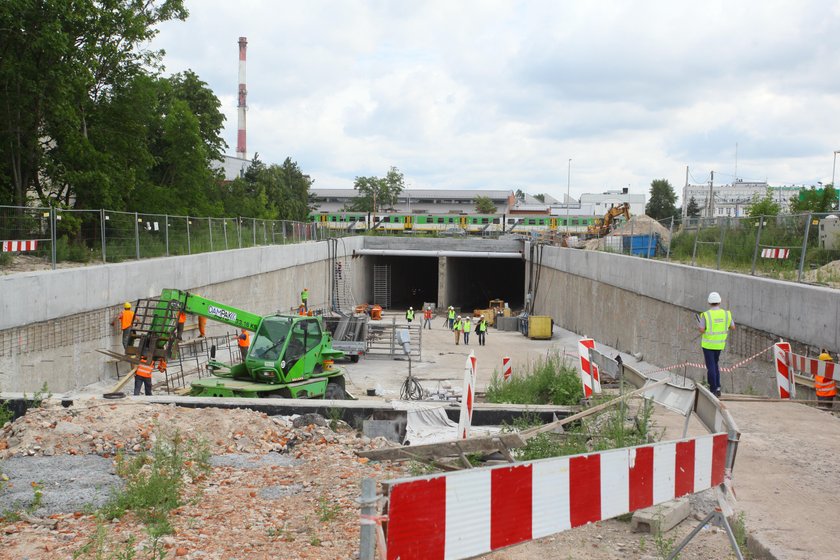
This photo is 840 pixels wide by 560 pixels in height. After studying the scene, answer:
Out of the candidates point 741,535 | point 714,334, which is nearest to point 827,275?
point 714,334

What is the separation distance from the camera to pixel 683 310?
20.2 metres

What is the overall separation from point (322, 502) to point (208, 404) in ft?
15.5

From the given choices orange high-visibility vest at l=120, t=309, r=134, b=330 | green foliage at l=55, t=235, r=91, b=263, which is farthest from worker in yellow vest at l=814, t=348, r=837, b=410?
green foliage at l=55, t=235, r=91, b=263

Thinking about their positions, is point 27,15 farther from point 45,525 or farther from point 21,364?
point 45,525

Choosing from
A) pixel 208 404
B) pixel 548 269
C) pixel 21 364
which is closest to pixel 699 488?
pixel 208 404

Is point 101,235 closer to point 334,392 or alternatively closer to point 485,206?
point 334,392

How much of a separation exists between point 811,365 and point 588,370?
454 cm

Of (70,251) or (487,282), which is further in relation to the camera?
(487,282)

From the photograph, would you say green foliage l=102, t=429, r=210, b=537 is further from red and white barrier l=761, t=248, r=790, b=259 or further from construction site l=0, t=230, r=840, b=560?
red and white barrier l=761, t=248, r=790, b=259

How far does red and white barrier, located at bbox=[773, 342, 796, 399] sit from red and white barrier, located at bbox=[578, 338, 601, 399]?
429cm

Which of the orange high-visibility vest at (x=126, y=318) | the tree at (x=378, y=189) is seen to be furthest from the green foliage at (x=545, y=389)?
the tree at (x=378, y=189)

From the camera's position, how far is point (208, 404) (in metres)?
11.0

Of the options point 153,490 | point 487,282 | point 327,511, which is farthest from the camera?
point 487,282

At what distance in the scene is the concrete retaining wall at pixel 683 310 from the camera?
44.3 ft
